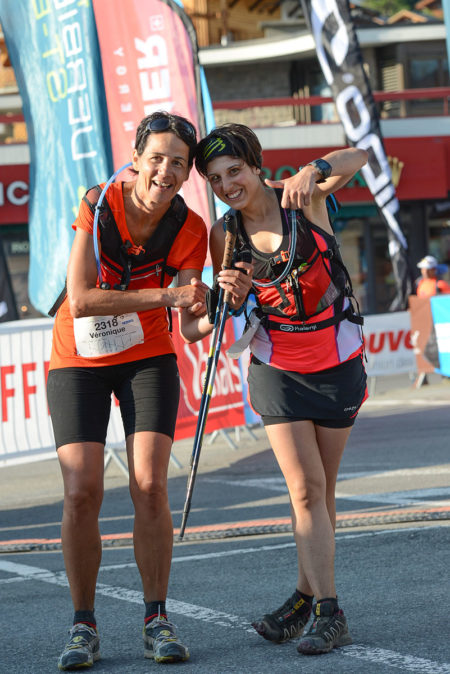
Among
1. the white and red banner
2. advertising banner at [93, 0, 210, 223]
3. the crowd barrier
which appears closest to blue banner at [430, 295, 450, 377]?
the crowd barrier

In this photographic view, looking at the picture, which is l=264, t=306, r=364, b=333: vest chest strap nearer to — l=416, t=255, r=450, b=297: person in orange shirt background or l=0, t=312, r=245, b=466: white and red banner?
l=0, t=312, r=245, b=466: white and red banner

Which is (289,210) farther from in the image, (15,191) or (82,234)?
(15,191)

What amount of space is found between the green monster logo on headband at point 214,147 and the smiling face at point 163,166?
0.25ft

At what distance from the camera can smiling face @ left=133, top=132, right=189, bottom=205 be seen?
4.46 meters

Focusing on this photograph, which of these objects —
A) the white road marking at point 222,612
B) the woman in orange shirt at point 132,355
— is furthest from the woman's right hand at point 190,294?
the white road marking at point 222,612

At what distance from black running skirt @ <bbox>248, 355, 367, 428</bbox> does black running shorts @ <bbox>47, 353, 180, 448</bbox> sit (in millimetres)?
367

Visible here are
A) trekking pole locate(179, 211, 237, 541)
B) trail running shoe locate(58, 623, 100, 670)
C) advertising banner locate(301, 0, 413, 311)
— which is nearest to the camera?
trail running shoe locate(58, 623, 100, 670)

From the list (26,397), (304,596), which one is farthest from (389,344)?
(304,596)

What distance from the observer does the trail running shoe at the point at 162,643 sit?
169 inches

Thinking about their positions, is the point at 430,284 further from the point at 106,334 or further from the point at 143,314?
the point at 106,334

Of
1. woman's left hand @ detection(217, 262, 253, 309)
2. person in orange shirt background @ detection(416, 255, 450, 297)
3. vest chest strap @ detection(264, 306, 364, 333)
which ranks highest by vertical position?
woman's left hand @ detection(217, 262, 253, 309)

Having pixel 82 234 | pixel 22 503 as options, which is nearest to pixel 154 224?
pixel 82 234

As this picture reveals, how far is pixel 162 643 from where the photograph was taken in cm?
434

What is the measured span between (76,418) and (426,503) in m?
3.92
